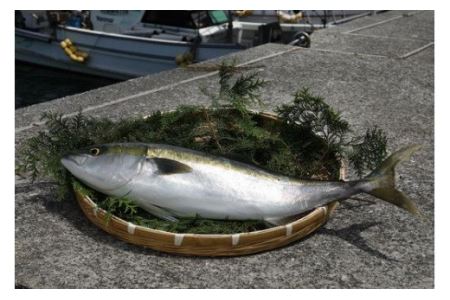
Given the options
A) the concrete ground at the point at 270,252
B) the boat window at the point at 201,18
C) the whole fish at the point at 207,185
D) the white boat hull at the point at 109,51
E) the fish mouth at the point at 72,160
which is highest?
the boat window at the point at 201,18

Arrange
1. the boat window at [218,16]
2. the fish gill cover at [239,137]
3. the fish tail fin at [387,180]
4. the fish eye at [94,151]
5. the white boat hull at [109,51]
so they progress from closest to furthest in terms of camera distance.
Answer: the fish tail fin at [387,180] → the fish eye at [94,151] → the fish gill cover at [239,137] → the white boat hull at [109,51] → the boat window at [218,16]

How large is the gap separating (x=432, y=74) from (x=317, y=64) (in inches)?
63.5

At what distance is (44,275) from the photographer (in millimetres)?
Answer: 3057

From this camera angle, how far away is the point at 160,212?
3.18 m

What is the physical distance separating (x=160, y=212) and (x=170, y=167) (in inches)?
11.7

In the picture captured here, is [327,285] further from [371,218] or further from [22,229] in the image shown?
[22,229]

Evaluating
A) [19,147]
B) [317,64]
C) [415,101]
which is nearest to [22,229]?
[19,147]

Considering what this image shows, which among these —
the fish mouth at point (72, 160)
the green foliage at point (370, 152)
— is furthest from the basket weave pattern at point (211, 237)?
the green foliage at point (370, 152)

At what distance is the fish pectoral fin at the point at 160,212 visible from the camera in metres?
3.16

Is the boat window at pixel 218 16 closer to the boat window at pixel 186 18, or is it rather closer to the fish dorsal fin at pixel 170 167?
the boat window at pixel 186 18

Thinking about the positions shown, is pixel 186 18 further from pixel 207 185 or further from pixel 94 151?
pixel 207 185

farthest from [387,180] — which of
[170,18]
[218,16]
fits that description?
[170,18]

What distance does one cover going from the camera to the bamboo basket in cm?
298

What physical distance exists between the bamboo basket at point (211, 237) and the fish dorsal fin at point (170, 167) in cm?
35
